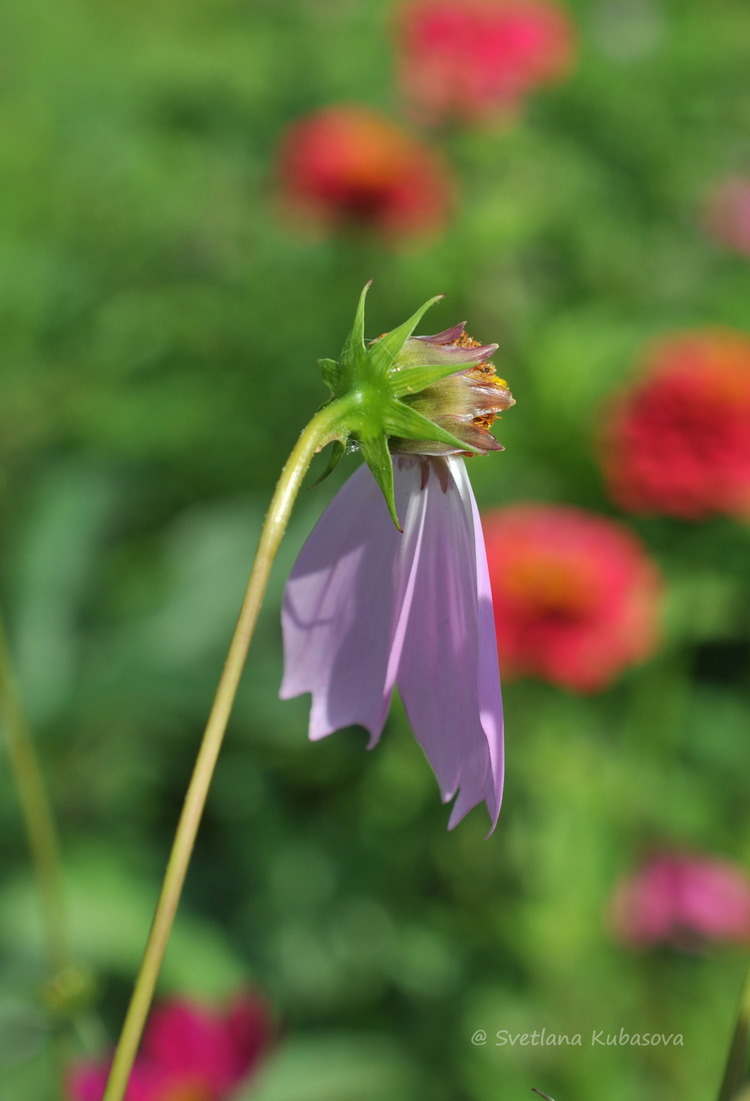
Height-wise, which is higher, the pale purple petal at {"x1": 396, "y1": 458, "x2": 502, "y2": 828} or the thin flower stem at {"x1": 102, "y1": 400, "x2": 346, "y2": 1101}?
the pale purple petal at {"x1": 396, "y1": 458, "x2": 502, "y2": 828}

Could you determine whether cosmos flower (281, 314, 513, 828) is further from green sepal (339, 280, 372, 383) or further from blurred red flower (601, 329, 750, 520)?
blurred red flower (601, 329, 750, 520)

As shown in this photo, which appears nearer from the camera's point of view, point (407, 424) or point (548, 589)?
point (407, 424)

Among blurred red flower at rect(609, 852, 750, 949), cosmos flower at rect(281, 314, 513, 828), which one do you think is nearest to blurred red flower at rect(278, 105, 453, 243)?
blurred red flower at rect(609, 852, 750, 949)

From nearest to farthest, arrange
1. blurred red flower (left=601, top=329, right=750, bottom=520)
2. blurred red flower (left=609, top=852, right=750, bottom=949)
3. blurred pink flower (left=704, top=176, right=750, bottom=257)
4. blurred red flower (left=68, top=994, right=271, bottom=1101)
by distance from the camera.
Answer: blurred red flower (left=68, top=994, right=271, bottom=1101)
blurred red flower (left=609, top=852, right=750, bottom=949)
blurred red flower (left=601, top=329, right=750, bottom=520)
blurred pink flower (left=704, top=176, right=750, bottom=257)

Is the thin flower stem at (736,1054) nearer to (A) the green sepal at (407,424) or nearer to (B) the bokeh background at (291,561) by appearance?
(A) the green sepal at (407,424)

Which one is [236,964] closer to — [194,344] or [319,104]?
[194,344]

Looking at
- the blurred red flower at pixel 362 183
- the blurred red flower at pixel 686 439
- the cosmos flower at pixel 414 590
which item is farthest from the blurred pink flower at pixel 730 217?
the cosmos flower at pixel 414 590

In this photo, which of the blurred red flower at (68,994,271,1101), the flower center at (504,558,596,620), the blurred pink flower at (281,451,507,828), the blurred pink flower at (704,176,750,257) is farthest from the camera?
the blurred pink flower at (704,176,750,257)

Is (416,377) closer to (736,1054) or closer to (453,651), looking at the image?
(453,651)

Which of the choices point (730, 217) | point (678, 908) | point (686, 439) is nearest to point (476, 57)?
point (730, 217)
